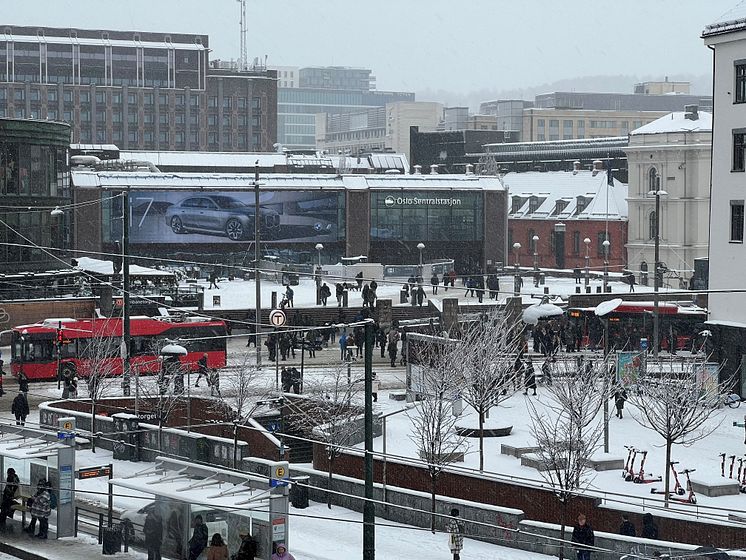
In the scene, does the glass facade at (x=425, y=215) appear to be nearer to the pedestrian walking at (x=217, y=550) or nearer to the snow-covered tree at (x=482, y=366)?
the snow-covered tree at (x=482, y=366)

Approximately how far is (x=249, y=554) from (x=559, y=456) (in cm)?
779

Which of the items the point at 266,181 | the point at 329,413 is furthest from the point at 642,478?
the point at 266,181

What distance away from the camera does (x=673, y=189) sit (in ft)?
275

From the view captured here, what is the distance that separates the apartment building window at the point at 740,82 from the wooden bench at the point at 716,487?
62.0 ft

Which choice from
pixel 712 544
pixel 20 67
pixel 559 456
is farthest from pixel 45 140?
pixel 20 67

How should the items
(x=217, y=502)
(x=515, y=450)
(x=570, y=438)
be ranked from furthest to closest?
(x=515, y=450) → (x=570, y=438) → (x=217, y=502)

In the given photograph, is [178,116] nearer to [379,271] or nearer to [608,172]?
[608,172]

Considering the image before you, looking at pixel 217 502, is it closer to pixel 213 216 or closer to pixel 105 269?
pixel 105 269

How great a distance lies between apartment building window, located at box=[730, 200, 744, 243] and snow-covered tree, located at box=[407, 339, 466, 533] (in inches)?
468

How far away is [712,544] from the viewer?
76.1 ft

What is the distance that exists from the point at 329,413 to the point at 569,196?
63.5 metres

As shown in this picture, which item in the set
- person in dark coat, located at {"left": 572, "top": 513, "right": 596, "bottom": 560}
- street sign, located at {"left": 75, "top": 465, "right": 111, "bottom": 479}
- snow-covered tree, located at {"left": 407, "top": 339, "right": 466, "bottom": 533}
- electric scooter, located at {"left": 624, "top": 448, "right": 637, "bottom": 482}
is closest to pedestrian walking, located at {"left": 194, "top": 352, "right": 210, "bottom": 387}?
snow-covered tree, located at {"left": 407, "top": 339, "right": 466, "bottom": 533}

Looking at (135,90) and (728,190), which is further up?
(135,90)

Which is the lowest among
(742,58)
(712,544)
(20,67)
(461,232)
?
(712,544)
